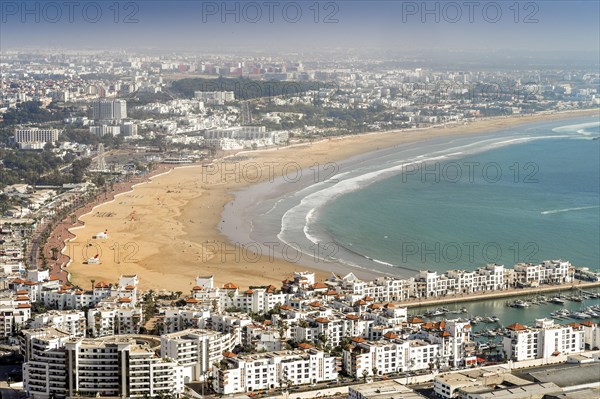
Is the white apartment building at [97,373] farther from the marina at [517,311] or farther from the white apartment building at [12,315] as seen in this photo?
the marina at [517,311]

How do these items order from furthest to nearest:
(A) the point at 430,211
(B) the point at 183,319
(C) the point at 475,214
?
(A) the point at 430,211 → (C) the point at 475,214 → (B) the point at 183,319

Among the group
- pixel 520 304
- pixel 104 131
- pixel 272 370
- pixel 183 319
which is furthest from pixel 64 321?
pixel 104 131

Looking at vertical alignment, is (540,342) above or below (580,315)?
above

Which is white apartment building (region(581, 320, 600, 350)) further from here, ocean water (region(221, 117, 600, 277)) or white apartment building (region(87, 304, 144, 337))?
white apartment building (region(87, 304, 144, 337))

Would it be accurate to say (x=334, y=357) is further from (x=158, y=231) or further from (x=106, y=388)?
(x=158, y=231)

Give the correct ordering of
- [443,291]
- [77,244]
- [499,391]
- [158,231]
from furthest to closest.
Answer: [158,231], [77,244], [443,291], [499,391]

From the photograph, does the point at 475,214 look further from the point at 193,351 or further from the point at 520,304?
the point at 193,351

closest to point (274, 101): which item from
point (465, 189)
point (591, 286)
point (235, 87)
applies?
point (235, 87)
